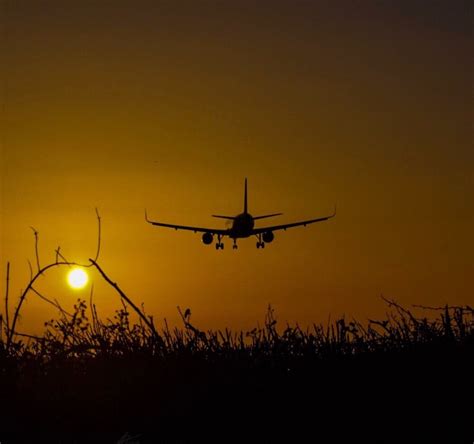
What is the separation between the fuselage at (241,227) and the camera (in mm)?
103562

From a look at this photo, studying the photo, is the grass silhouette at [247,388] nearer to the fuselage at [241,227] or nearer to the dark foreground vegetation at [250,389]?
the dark foreground vegetation at [250,389]

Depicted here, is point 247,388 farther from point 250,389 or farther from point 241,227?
point 241,227

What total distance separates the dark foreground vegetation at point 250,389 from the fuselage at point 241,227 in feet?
300

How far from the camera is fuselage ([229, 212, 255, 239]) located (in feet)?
340

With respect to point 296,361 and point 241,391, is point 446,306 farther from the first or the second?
point 241,391

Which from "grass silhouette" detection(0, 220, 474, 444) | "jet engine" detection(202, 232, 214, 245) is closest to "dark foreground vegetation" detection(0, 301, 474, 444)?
"grass silhouette" detection(0, 220, 474, 444)

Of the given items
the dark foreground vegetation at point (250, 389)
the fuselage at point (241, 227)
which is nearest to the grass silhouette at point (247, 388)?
the dark foreground vegetation at point (250, 389)

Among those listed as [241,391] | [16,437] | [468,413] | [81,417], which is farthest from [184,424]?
[468,413]

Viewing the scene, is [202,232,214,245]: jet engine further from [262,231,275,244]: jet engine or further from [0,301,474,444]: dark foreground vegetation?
[0,301,474,444]: dark foreground vegetation

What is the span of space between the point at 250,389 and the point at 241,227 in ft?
307

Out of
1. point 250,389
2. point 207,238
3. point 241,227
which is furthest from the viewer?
point 241,227

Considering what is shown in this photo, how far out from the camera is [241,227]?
103500 millimetres

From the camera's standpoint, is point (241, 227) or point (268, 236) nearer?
point (268, 236)

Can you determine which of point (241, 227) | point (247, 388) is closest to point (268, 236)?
point (241, 227)
